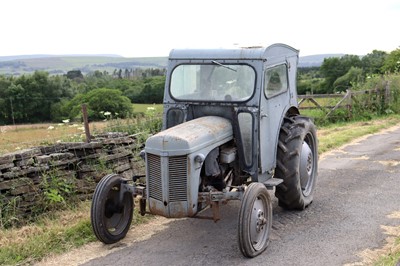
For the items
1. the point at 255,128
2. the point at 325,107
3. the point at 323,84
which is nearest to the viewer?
the point at 255,128

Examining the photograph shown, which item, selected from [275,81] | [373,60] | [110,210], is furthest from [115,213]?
[373,60]

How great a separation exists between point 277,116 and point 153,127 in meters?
3.27

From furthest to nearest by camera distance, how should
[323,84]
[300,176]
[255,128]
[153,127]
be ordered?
[323,84] < [153,127] < [300,176] < [255,128]

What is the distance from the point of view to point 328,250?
586 cm

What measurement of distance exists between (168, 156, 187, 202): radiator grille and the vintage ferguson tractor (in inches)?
0.4

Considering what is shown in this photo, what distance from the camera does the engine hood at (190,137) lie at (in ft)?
18.1

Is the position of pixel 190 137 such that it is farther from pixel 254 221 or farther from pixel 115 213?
pixel 115 213

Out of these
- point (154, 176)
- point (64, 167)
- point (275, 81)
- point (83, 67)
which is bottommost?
point (83, 67)

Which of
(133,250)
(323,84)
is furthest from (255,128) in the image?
(323,84)

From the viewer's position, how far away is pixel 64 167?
7.50 meters

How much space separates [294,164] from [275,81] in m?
1.17

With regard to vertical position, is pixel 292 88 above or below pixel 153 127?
above

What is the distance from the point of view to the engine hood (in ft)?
18.1

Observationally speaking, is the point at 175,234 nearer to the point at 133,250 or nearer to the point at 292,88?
the point at 133,250
